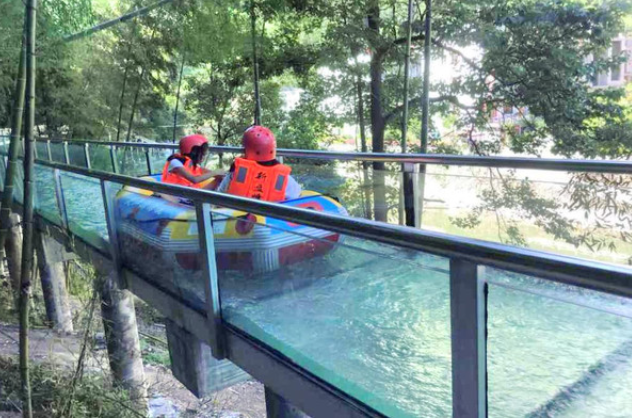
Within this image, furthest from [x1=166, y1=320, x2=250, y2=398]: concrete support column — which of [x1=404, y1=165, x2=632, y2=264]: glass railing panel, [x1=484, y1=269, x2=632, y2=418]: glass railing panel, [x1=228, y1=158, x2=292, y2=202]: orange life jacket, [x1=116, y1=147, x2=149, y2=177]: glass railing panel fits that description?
[x1=116, y1=147, x2=149, y2=177]: glass railing panel

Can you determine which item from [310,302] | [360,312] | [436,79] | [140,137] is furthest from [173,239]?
[140,137]

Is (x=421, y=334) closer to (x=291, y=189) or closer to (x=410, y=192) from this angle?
(x=291, y=189)

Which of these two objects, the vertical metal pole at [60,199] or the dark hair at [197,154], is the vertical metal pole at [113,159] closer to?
the vertical metal pole at [60,199]

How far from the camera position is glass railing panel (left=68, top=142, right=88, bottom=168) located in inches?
264

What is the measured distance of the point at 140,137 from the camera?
1288cm

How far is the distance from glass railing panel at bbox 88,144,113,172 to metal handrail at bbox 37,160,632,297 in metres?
5.12

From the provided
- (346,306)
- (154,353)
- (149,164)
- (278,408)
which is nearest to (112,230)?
(278,408)

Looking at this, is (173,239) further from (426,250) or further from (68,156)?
(68,156)

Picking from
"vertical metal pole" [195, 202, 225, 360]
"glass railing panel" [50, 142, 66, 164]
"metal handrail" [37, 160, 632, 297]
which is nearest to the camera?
"metal handrail" [37, 160, 632, 297]

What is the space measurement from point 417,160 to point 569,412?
2294 millimetres

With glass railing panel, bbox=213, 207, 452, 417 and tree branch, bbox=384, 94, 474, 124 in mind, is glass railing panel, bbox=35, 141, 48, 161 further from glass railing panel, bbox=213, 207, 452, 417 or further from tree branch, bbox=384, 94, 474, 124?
glass railing panel, bbox=213, 207, 452, 417

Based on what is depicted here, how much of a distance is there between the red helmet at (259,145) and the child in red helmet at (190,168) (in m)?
0.74

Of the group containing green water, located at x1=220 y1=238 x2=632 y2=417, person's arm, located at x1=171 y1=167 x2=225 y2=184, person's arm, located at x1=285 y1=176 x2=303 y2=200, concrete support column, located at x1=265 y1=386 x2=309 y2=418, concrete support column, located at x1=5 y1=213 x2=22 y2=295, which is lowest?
concrete support column, located at x1=5 y1=213 x2=22 y2=295

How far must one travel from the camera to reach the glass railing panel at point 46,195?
14.8 feet
